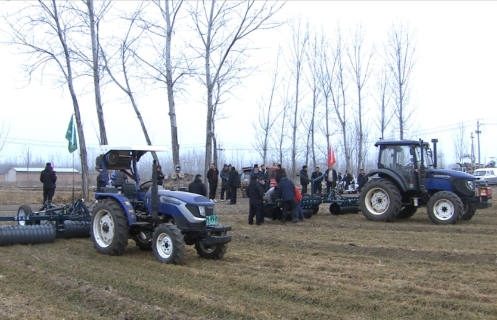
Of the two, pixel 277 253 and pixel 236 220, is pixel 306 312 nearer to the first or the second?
pixel 277 253

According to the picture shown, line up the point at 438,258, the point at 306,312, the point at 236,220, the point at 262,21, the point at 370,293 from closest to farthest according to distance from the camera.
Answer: the point at 306,312, the point at 370,293, the point at 438,258, the point at 236,220, the point at 262,21

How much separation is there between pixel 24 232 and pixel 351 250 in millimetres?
6370

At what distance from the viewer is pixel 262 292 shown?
7125 mm

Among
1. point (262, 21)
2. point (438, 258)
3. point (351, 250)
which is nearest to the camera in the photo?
point (438, 258)

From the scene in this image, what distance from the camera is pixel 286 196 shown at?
15227mm

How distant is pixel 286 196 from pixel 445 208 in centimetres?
433

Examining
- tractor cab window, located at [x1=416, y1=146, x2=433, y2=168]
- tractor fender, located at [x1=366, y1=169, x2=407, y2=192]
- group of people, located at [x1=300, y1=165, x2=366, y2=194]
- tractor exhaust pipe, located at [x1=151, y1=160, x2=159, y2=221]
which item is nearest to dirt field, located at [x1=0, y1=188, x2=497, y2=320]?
tractor exhaust pipe, located at [x1=151, y1=160, x2=159, y2=221]

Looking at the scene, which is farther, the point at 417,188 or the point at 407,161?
the point at 407,161

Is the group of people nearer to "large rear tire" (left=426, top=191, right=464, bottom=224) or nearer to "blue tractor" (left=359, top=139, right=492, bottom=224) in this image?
"blue tractor" (left=359, top=139, right=492, bottom=224)

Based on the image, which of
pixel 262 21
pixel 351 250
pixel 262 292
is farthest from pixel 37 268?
pixel 262 21

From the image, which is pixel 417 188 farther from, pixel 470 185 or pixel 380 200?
pixel 470 185

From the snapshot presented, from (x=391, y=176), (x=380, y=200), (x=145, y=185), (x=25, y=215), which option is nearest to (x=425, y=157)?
(x=391, y=176)

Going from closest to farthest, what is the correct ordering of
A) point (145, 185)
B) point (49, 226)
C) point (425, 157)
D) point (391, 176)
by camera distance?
point (145, 185) → point (49, 226) → point (425, 157) → point (391, 176)

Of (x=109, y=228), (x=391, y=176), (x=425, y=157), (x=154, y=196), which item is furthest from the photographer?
(x=391, y=176)
